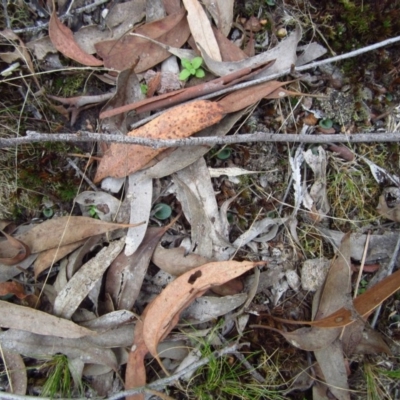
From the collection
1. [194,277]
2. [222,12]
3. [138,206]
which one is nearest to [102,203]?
[138,206]

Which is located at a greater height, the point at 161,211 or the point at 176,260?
the point at 161,211

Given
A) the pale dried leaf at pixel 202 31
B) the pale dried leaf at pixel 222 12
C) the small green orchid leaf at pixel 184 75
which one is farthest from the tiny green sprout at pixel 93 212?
the pale dried leaf at pixel 222 12

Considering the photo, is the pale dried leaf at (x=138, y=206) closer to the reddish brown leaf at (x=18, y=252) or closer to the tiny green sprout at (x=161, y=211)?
the tiny green sprout at (x=161, y=211)

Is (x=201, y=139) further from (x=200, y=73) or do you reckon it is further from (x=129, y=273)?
(x=129, y=273)

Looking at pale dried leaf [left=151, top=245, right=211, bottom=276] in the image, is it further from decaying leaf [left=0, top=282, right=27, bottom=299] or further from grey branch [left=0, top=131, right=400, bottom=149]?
decaying leaf [left=0, top=282, right=27, bottom=299]

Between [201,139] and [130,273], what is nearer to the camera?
[201,139]

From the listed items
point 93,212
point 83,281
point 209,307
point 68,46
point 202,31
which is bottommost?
point 209,307

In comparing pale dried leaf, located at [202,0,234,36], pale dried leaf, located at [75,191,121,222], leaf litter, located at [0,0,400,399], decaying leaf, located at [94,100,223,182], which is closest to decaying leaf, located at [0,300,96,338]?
leaf litter, located at [0,0,400,399]
